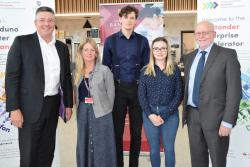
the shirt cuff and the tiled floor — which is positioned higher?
A: the shirt cuff

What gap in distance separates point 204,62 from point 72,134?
155 inches

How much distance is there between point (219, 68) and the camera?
9.04 feet

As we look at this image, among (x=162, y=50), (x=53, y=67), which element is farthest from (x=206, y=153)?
(x=53, y=67)

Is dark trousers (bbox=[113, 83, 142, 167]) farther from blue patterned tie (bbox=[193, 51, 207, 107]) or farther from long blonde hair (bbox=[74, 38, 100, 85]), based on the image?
blue patterned tie (bbox=[193, 51, 207, 107])

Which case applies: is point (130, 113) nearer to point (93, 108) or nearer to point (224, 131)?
point (93, 108)

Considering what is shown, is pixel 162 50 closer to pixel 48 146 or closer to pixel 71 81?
pixel 71 81

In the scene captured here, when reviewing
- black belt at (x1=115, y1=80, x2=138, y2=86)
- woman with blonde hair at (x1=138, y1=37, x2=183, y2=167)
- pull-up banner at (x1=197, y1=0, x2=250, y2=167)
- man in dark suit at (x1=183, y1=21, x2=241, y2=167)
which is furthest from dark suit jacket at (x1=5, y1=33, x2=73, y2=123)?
pull-up banner at (x1=197, y1=0, x2=250, y2=167)

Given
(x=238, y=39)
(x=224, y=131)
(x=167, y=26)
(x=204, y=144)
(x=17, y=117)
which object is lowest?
(x=204, y=144)

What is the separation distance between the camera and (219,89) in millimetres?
2762

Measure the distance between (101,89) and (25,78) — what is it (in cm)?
72

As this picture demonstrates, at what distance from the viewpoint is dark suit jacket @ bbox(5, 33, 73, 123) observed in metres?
2.89

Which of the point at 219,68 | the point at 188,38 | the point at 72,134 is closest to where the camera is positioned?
the point at 219,68

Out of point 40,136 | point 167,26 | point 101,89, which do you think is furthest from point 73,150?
point 167,26

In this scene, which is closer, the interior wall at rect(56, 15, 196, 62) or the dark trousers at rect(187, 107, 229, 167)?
the dark trousers at rect(187, 107, 229, 167)
